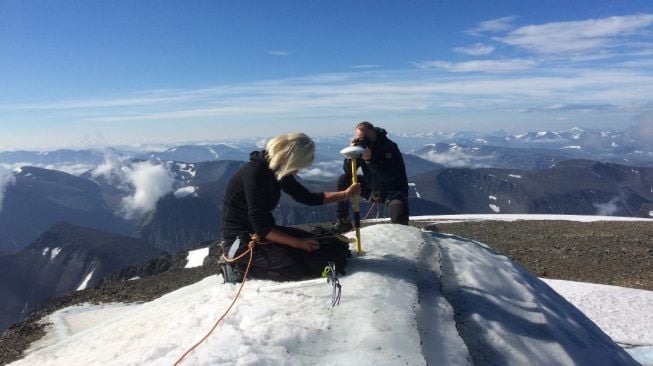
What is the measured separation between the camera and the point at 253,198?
764 cm

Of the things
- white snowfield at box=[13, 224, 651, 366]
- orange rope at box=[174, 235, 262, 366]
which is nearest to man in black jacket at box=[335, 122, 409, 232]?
white snowfield at box=[13, 224, 651, 366]

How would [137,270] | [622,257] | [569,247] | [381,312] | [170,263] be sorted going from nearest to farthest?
[381,312] → [622,257] → [569,247] → [170,263] → [137,270]

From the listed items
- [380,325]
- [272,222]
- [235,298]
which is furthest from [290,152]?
[380,325]

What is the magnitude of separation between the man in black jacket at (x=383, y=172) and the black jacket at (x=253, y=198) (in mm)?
4469

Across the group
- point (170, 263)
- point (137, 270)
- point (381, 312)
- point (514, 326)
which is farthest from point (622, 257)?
point (137, 270)

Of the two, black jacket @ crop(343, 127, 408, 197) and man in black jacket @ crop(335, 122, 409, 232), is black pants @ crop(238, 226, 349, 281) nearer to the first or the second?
man in black jacket @ crop(335, 122, 409, 232)

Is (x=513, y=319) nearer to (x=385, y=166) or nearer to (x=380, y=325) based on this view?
(x=380, y=325)

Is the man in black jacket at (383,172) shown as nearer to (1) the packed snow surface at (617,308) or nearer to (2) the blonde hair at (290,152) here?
(2) the blonde hair at (290,152)

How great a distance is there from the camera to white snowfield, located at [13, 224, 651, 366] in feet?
20.0

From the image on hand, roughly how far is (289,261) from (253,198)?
1.32 m

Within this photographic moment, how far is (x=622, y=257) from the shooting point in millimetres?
20828

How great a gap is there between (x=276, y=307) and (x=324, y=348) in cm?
127

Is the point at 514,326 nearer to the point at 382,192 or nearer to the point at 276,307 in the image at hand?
the point at 276,307

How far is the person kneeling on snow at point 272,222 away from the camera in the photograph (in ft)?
25.0
